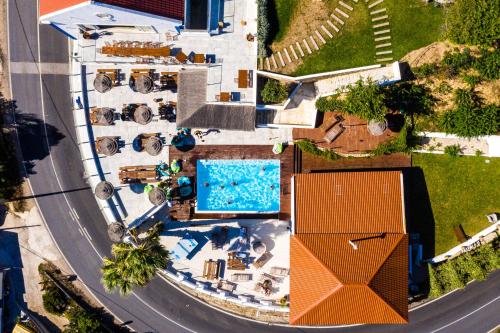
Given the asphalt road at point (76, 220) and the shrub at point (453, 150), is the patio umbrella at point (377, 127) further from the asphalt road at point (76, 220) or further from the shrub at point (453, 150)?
the asphalt road at point (76, 220)

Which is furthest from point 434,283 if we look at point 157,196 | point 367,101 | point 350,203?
point 157,196

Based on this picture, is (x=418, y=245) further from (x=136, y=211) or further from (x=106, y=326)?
(x=106, y=326)

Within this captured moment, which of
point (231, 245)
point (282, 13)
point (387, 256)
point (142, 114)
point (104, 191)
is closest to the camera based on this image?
point (387, 256)

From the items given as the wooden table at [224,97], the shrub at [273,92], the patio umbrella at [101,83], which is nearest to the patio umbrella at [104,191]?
the patio umbrella at [101,83]

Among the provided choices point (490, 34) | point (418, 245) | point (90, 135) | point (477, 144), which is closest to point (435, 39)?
point (490, 34)

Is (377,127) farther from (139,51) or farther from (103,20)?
(103,20)

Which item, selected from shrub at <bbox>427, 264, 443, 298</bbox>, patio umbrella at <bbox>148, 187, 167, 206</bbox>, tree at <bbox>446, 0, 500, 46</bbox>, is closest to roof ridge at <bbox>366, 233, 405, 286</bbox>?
shrub at <bbox>427, 264, 443, 298</bbox>
